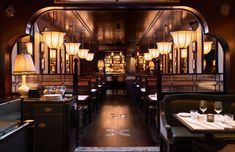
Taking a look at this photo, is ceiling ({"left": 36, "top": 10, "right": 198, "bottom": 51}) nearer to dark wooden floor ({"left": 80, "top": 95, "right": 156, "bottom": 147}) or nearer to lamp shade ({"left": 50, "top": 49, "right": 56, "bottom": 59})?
lamp shade ({"left": 50, "top": 49, "right": 56, "bottom": 59})

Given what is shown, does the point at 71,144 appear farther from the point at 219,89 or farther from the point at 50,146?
the point at 219,89

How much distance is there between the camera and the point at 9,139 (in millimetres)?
2422

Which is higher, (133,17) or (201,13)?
(133,17)

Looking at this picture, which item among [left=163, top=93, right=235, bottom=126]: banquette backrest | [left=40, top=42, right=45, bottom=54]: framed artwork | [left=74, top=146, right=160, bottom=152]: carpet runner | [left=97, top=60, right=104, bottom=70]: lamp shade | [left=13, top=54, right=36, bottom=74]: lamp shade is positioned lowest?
[left=74, top=146, right=160, bottom=152]: carpet runner

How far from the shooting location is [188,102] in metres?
5.05

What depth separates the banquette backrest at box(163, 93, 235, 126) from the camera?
4.91m

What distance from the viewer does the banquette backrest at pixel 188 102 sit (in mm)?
4910

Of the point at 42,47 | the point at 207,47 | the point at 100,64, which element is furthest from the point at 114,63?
the point at 207,47

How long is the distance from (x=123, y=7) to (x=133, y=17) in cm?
430

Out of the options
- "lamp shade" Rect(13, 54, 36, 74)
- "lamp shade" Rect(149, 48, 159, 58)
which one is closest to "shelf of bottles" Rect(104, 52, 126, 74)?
"lamp shade" Rect(149, 48, 159, 58)

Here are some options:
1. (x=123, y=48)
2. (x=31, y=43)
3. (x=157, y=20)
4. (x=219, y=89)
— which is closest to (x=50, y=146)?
(x=219, y=89)

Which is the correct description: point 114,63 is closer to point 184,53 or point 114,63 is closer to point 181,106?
point 184,53

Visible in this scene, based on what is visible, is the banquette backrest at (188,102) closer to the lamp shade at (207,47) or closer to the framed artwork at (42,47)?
the lamp shade at (207,47)

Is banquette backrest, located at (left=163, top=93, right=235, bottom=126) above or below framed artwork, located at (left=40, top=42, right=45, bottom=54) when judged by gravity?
below
